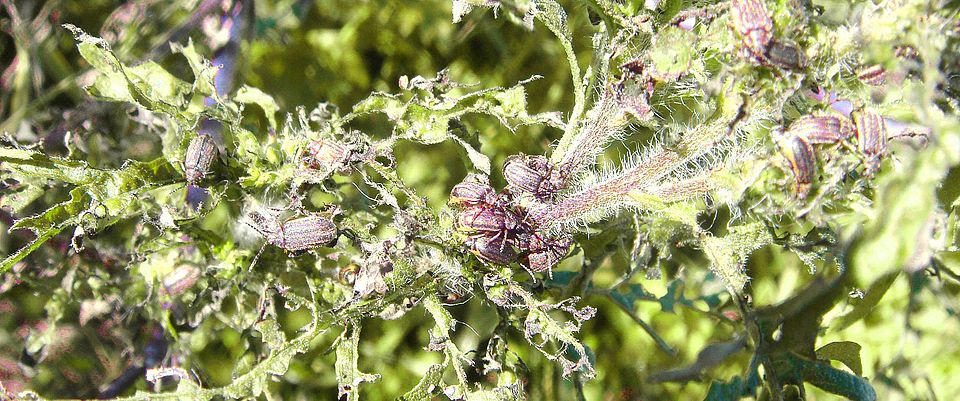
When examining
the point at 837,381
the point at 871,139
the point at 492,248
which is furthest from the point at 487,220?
the point at 837,381

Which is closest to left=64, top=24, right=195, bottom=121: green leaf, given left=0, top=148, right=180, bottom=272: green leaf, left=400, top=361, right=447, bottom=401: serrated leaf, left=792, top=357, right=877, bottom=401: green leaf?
left=0, top=148, right=180, bottom=272: green leaf

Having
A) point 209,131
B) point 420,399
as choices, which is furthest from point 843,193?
point 209,131

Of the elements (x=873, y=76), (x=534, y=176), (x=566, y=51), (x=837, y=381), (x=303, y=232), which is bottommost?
(x=837, y=381)

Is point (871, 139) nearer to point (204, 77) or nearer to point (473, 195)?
point (473, 195)

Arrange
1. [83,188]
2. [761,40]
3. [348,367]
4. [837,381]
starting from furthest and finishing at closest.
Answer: [837,381], [348,367], [83,188], [761,40]

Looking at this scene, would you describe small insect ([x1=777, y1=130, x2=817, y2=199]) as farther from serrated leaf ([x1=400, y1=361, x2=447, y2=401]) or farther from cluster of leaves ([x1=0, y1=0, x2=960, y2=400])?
serrated leaf ([x1=400, y1=361, x2=447, y2=401])

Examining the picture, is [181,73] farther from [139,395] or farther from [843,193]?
[843,193]
